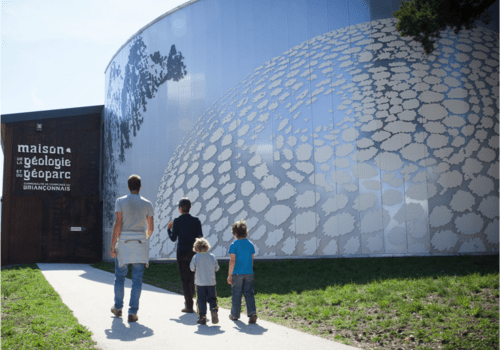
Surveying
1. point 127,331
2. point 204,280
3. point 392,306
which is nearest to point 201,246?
point 204,280

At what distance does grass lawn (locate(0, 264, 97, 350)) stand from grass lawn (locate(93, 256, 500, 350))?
206 cm

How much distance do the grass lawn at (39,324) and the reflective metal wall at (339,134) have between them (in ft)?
21.7

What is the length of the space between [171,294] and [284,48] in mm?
8523

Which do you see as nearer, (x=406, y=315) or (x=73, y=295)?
(x=406, y=315)

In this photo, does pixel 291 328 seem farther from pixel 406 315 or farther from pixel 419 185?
pixel 419 185

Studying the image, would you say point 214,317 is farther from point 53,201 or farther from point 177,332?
point 53,201

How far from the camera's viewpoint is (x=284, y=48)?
511 inches

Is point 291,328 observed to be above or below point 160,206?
below

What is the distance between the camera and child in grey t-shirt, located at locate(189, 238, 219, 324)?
495 centimetres

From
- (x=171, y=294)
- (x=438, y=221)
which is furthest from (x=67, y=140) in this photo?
(x=438, y=221)

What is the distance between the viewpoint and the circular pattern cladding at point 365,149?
→ 1121 centimetres

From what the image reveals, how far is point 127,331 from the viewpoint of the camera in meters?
4.50

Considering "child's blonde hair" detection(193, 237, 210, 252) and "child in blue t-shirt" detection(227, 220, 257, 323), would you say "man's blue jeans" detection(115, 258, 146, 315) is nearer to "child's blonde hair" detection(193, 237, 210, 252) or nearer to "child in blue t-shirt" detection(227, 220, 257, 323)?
→ "child's blonde hair" detection(193, 237, 210, 252)

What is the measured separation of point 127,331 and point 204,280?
3.33 ft
